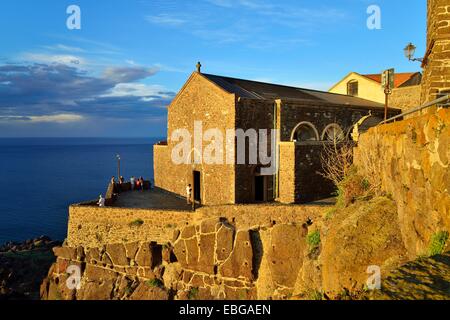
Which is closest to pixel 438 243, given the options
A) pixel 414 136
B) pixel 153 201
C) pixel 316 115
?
pixel 414 136

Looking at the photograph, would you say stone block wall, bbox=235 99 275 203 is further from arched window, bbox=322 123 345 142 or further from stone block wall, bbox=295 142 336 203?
arched window, bbox=322 123 345 142

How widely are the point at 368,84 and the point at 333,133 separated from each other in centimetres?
1693

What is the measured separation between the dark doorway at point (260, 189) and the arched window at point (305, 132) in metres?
3.78

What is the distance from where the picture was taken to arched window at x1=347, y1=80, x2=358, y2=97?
131 feet

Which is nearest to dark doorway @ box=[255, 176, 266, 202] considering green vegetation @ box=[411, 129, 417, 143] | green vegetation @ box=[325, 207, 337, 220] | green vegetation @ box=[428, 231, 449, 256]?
green vegetation @ box=[325, 207, 337, 220]

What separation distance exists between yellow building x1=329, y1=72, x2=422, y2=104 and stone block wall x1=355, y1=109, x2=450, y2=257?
1285 inches

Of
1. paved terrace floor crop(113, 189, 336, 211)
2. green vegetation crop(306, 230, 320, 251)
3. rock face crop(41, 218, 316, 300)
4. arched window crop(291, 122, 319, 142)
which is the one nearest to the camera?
green vegetation crop(306, 230, 320, 251)

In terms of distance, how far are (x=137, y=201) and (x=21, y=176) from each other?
101604mm

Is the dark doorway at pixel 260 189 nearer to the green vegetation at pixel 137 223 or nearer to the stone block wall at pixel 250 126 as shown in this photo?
the stone block wall at pixel 250 126

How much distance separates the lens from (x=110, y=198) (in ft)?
74.7
